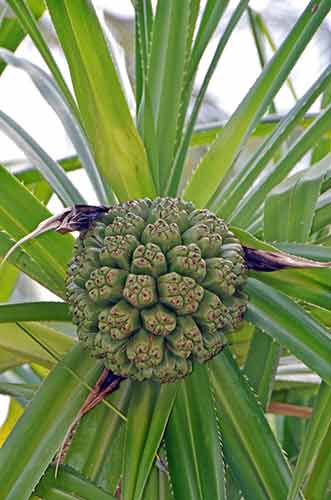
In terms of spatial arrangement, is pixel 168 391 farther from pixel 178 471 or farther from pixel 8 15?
pixel 8 15

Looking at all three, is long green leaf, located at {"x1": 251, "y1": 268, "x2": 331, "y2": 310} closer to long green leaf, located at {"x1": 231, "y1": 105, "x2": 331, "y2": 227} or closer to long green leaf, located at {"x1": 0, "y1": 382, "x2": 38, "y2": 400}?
long green leaf, located at {"x1": 231, "y1": 105, "x2": 331, "y2": 227}

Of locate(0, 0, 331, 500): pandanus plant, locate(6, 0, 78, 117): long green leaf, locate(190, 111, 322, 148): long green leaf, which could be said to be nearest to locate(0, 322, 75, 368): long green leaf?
locate(0, 0, 331, 500): pandanus plant

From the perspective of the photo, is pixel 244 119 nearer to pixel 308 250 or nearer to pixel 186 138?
pixel 186 138

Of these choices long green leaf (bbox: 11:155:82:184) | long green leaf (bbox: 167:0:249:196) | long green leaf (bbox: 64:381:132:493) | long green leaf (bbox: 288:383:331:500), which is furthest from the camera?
long green leaf (bbox: 11:155:82:184)

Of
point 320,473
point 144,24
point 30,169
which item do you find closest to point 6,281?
point 30,169

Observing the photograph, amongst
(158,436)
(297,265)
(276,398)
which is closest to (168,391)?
(158,436)
